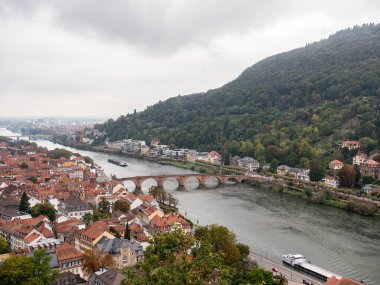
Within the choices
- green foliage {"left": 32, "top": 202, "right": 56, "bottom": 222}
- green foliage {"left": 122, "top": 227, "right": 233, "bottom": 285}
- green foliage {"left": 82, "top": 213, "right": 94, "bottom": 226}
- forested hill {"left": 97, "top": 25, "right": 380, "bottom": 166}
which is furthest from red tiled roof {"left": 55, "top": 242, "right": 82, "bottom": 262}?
forested hill {"left": 97, "top": 25, "right": 380, "bottom": 166}

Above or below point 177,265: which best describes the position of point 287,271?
below

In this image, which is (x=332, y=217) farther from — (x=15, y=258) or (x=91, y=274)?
(x=15, y=258)

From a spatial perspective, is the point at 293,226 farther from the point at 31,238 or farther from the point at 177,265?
the point at 177,265

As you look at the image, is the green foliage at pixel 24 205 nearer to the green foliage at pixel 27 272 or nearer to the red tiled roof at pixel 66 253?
the red tiled roof at pixel 66 253

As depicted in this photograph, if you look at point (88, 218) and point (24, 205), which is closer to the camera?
point (88, 218)

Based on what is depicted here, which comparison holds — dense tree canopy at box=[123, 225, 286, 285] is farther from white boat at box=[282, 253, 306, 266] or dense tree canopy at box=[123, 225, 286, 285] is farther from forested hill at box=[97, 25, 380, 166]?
forested hill at box=[97, 25, 380, 166]

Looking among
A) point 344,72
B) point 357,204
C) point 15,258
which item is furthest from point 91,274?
point 344,72

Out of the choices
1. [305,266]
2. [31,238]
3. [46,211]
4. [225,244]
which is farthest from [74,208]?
[305,266]
